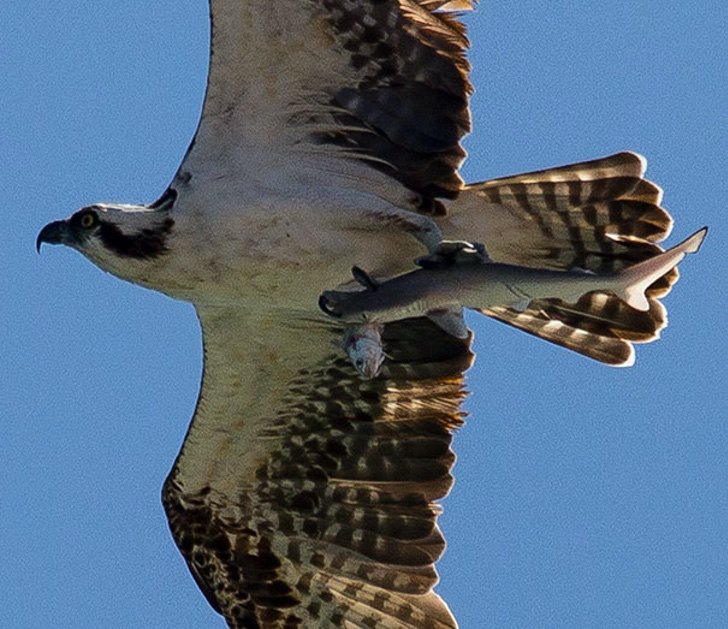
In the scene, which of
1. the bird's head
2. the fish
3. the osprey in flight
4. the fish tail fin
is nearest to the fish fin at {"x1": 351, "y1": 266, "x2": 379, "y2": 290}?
the fish

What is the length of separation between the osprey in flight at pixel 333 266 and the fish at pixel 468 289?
0.36ft

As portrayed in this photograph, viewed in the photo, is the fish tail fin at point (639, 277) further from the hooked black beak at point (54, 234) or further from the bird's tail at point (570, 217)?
the hooked black beak at point (54, 234)

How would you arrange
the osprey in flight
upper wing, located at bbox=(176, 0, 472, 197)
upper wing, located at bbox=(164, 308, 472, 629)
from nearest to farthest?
upper wing, located at bbox=(176, 0, 472, 197)
the osprey in flight
upper wing, located at bbox=(164, 308, 472, 629)

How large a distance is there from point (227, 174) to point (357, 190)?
2.54 feet

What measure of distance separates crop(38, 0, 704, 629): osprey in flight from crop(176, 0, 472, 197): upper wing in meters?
0.01

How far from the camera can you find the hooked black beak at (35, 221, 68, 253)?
1204 cm

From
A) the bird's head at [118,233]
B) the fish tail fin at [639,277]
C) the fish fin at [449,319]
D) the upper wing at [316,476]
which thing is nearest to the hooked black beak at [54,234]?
the bird's head at [118,233]

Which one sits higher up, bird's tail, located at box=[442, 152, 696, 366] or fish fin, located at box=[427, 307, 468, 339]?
bird's tail, located at box=[442, 152, 696, 366]

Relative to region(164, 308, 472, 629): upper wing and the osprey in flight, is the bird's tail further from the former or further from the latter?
region(164, 308, 472, 629): upper wing

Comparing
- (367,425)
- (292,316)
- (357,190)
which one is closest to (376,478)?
(367,425)

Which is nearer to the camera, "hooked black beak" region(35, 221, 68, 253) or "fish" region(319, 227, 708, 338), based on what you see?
"fish" region(319, 227, 708, 338)

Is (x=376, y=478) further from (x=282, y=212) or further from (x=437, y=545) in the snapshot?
(x=282, y=212)

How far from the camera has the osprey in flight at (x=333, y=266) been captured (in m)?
11.9

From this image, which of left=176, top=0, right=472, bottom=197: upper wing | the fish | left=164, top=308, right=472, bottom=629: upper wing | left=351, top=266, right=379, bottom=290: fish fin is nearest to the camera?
the fish
